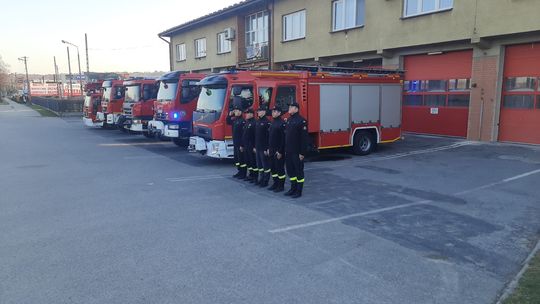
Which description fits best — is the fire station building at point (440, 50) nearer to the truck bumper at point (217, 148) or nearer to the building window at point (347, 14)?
the building window at point (347, 14)

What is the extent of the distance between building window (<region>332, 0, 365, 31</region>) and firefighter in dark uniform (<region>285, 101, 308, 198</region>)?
41.5 ft

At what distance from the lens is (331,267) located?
474 centimetres

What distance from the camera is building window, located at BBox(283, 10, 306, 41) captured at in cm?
2245

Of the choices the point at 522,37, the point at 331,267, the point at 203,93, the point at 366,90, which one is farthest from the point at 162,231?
the point at 522,37

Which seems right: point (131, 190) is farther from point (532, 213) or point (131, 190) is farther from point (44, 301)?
point (532, 213)

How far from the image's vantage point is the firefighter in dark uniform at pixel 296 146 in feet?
26.0

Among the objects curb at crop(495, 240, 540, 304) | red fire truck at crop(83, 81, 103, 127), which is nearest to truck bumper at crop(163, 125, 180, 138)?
red fire truck at crop(83, 81, 103, 127)

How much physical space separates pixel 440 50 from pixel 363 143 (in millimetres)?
5963

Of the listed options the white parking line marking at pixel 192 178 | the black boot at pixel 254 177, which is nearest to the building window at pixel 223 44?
the white parking line marking at pixel 192 178

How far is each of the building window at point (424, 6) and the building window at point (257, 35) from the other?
10396mm

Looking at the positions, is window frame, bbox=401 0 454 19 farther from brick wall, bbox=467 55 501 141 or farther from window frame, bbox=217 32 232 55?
window frame, bbox=217 32 232 55

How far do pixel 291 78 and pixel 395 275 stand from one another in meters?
7.98

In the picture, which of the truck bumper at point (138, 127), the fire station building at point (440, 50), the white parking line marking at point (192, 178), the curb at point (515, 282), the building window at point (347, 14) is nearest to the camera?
the curb at point (515, 282)

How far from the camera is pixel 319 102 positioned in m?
12.2
